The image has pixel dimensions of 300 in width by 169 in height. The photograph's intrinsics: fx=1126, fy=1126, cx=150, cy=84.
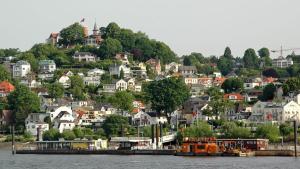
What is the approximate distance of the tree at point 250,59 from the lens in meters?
183

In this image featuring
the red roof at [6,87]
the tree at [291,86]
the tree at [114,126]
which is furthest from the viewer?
the red roof at [6,87]

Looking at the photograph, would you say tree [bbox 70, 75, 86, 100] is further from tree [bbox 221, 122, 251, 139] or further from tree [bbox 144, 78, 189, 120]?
tree [bbox 221, 122, 251, 139]

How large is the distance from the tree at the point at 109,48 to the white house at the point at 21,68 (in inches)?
443

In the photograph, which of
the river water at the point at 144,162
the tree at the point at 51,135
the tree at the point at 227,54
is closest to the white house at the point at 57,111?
the tree at the point at 51,135

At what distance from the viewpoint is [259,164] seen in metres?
76.8

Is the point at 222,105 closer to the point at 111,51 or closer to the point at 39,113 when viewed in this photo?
the point at 39,113

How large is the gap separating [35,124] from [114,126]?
1082 centimetres

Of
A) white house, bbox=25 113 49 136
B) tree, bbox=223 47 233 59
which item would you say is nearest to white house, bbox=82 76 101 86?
white house, bbox=25 113 49 136

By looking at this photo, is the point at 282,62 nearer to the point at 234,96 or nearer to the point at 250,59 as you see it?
the point at 250,59

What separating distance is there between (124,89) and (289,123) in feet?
118

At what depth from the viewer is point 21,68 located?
155250mm

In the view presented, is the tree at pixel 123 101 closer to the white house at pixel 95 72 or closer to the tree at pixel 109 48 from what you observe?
the white house at pixel 95 72

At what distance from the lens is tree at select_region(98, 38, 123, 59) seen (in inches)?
6289

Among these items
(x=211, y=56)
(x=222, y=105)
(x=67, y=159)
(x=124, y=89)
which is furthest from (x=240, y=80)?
(x=67, y=159)
